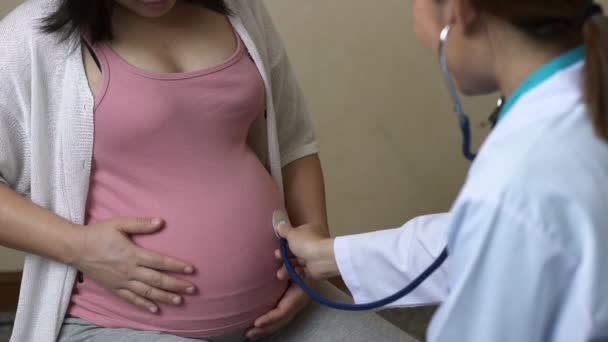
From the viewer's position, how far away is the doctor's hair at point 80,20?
125 centimetres

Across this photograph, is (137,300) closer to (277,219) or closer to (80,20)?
(277,219)

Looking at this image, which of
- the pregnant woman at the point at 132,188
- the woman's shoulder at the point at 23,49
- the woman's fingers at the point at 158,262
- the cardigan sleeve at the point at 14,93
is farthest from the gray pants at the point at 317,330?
the woman's shoulder at the point at 23,49

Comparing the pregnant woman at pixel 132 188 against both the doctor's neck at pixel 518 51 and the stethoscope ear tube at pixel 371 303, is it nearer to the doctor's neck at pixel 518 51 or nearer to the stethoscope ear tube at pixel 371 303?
the stethoscope ear tube at pixel 371 303

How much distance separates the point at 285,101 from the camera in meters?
1.51

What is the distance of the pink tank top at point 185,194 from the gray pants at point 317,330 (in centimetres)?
2

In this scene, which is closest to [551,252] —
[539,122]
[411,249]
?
[539,122]

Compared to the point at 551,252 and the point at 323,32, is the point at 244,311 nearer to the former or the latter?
the point at 551,252

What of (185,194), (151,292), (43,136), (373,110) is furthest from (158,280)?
(373,110)

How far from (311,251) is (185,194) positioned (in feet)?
0.72

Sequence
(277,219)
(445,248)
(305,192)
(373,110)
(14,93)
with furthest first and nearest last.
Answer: (373,110) → (305,192) → (277,219) → (14,93) → (445,248)

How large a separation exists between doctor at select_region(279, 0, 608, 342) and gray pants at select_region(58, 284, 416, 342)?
1.27 ft

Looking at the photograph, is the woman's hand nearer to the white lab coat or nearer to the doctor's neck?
the white lab coat

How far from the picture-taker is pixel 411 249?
3.93 feet

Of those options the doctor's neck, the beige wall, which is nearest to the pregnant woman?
the doctor's neck
